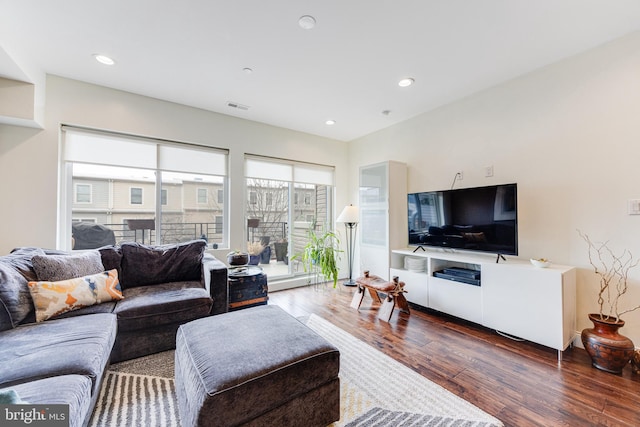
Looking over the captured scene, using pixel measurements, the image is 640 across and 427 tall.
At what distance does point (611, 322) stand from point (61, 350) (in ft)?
11.9

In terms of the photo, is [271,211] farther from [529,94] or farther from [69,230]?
[529,94]

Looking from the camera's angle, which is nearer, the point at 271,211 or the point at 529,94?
the point at 529,94

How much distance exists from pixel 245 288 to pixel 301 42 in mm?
2574

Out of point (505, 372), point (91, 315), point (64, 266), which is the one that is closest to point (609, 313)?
point (505, 372)

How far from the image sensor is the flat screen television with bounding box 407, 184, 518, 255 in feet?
8.08

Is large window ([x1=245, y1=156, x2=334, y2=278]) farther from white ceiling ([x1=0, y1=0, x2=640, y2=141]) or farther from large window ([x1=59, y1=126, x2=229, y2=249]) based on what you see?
white ceiling ([x1=0, y1=0, x2=640, y2=141])

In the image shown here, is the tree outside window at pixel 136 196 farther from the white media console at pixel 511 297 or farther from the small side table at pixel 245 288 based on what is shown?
the white media console at pixel 511 297

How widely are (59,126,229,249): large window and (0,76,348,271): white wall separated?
0.14m

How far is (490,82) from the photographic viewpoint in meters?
2.72

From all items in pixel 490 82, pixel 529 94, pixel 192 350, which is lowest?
pixel 192 350

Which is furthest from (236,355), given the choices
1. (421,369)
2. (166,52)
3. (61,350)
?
(166,52)

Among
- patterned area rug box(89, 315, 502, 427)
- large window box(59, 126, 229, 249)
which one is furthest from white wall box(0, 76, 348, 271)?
patterned area rug box(89, 315, 502, 427)

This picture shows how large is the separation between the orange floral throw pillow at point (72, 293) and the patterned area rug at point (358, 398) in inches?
21.8

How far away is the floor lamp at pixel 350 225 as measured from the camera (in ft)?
13.2
